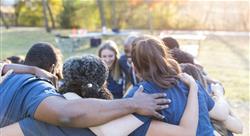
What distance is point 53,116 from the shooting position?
2.35 meters

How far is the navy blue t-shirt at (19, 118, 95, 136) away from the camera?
8.11 feet

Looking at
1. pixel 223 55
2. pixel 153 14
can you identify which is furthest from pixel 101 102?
pixel 153 14

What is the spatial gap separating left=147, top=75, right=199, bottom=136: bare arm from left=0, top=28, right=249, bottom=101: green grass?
692 cm

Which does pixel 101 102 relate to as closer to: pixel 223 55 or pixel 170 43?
pixel 170 43

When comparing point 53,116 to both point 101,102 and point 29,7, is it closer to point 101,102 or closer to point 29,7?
point 101,102

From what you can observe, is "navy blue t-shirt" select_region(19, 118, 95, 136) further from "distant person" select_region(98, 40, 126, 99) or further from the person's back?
"distant person" select_region(98, 40, 126, 99)

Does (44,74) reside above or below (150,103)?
above

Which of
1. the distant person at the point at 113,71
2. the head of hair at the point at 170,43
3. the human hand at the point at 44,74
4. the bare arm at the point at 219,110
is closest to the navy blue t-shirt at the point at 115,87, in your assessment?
the distant person at the point at 113,71

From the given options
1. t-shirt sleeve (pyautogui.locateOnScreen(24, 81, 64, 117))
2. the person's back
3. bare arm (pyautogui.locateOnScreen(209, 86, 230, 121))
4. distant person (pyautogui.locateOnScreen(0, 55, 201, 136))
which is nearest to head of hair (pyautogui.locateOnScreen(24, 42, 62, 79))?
distant person (pyautogui.locateOnScreen(0, 55, 201, 136))

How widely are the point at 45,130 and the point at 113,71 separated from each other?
301cm

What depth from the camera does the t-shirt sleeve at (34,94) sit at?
2363mm

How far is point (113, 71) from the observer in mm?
5477

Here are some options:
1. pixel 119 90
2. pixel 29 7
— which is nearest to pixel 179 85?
pixel 119 90

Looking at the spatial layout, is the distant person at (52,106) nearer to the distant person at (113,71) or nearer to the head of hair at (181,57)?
the head of hair at (181,57)
